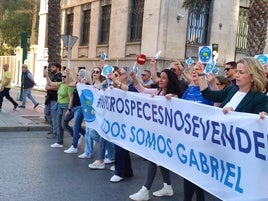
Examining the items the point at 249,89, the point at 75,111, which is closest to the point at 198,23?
the point at 75,111

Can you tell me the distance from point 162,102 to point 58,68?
4823 mm

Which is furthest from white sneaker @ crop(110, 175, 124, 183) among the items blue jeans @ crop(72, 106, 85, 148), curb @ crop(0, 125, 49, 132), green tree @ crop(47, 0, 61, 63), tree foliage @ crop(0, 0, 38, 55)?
tree foliage @ crop(0, 0, 38, 55)

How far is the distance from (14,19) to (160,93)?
3915cm

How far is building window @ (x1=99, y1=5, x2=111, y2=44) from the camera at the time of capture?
23781 millimetres

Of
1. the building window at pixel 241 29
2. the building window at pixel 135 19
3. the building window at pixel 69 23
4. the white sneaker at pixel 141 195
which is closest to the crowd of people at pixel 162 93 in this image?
the white sneaker at pixel 141 195

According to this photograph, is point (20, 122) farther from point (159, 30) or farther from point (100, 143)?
point (159, 30)

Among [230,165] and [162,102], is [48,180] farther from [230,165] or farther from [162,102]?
[230,165]

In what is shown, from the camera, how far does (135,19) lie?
21141mm

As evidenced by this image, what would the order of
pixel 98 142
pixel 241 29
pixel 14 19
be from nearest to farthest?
1. pixel 98 142
2. pixel 241 29
3. pixel 14 19

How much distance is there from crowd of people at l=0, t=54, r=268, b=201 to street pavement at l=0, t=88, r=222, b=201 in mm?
240

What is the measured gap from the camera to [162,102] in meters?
5.30

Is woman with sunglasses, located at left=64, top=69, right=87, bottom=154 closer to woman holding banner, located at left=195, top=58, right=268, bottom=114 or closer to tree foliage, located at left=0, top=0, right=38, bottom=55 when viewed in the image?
woman holding banner, located at left=195, top=58, right=268, bottom=114

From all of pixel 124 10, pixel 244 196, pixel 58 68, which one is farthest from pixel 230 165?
pixel 124 10

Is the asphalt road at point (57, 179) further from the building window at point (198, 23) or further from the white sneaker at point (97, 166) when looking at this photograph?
the building window at point (198, 23)
